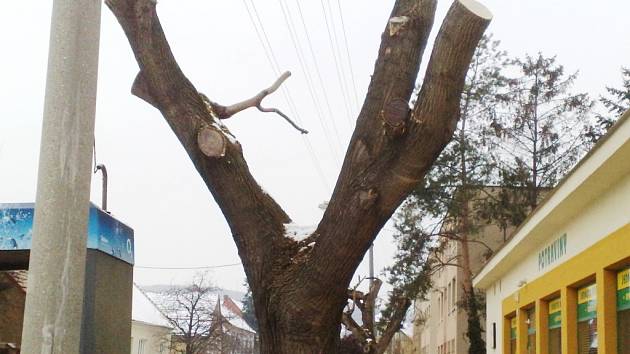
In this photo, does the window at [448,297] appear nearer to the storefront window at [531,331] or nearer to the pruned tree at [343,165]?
the storefront window at [531,331]

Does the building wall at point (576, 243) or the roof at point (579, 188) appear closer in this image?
the roof at point (579, 188)

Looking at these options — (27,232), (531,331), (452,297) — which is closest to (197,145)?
(27,232)

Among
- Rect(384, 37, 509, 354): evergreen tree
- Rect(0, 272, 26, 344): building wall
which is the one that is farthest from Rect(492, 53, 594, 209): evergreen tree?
Rect(0, 272, 26, 344): building wall

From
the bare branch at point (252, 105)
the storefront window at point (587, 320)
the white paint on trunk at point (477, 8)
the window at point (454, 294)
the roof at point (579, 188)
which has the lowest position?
the storefront window at point (587, 320)

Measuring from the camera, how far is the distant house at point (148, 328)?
4469 cm

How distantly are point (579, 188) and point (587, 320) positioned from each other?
2.47 meters

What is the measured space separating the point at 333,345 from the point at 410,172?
49.9 inches

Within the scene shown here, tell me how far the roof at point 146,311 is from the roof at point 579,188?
3052cm

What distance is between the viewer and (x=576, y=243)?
1308 cm

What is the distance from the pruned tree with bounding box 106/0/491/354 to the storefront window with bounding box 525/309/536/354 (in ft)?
40.9

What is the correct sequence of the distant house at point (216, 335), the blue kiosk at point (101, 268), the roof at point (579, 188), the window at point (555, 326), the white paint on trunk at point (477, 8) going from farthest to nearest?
the distant house at point (216, 335)
the window at point (555, 326)
the roof at point (579, 188)
the blue kiosk at point (101, 268)
the white paint on trunk at point (477, 8)

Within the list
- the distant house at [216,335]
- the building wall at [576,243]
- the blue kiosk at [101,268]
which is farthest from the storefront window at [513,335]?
the distant house at [216,335]

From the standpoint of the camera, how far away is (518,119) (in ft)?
121

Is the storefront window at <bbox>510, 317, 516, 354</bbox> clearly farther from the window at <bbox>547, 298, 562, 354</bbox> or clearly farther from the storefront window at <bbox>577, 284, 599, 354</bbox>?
the storefront window at <bbox>577, 284, 599, 354</bbox>
